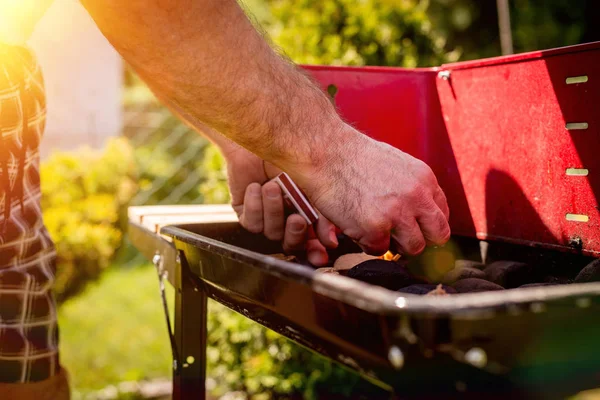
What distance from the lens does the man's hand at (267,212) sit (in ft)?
5.13

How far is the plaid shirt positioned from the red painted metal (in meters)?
0.81

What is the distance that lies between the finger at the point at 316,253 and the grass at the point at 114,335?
2.30 m

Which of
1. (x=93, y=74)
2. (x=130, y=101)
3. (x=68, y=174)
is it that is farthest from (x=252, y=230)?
(x=130, y=101)

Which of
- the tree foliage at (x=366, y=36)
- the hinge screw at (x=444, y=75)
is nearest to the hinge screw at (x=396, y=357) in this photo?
the hinge screw at (x=444, y=75)

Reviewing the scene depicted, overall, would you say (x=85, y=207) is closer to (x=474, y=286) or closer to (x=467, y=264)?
(x=467, y=264)

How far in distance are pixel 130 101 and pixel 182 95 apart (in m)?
8.33

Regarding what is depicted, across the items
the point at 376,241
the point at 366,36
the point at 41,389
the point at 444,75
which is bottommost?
the point at 41,389

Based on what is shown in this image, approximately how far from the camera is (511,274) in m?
1.45

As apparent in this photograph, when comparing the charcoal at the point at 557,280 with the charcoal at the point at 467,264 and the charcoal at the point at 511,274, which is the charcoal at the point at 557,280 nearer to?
the charcoal at the point at 511,274

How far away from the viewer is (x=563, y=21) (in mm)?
5039

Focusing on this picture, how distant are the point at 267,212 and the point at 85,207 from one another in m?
3.37

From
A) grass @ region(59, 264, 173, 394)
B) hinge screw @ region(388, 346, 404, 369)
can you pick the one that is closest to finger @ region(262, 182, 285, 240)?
hinge screw @ region(388, 346, 404, 369)

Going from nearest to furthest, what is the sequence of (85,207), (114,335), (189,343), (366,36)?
(189,343), (366,36), (114,335), (85,207)

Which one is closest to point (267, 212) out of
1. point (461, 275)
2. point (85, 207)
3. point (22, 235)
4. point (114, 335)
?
point (461, 275)
